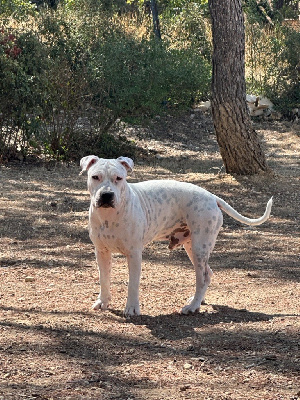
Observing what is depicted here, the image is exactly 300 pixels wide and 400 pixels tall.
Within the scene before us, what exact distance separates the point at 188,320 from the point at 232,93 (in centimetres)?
698

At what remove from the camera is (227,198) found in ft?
38.3

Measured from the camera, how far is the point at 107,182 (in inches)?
229

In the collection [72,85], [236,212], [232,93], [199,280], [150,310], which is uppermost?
[72,85]

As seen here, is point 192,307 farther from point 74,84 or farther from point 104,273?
point 74,84

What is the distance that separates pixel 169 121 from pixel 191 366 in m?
14.4

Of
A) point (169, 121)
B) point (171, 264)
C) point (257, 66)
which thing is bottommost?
point (171, 264)

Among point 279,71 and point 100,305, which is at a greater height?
point 279,71

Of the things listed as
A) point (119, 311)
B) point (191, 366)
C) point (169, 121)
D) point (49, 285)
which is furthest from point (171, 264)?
point (169, 121)

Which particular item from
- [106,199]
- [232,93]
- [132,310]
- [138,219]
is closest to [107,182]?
[106,199]

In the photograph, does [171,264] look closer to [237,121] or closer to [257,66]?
[237,121]

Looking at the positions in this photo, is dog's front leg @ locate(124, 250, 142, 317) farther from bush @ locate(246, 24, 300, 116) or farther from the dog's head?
bush @ locate(246, 24, 300, 116)

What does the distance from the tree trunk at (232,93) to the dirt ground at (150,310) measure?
1.24 feet

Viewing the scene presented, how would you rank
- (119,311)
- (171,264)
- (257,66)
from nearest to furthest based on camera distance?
1. (119,311)
2. (171,264)
3. (257,66)

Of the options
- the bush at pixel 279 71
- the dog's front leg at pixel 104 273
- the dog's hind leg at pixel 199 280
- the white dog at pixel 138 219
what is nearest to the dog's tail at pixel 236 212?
the white dog at pixel 138 219
